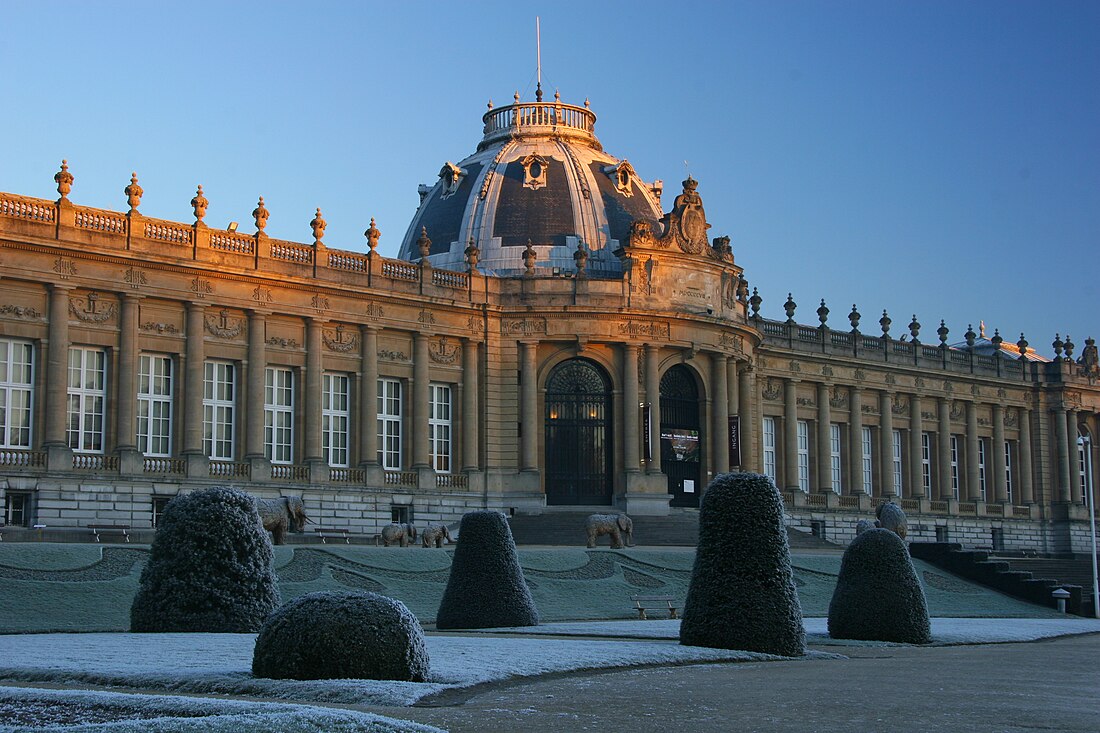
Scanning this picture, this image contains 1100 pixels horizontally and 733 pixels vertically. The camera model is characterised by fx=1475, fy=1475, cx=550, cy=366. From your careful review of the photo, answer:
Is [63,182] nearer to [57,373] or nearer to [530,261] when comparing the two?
[57,373]

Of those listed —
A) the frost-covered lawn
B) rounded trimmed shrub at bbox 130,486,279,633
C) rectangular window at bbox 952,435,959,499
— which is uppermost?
rectangular window at bbox 952,435,959,499

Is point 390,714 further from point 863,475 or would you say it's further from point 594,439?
point 863,475

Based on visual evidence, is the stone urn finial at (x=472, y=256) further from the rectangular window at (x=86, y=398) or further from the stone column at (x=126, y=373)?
the rectangular window at (x=86, y=398)

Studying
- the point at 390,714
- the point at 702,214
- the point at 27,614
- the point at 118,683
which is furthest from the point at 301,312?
the point at 390,714

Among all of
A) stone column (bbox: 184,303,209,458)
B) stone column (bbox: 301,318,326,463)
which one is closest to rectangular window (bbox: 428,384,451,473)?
stone column (bbox: 301,318,326,463)

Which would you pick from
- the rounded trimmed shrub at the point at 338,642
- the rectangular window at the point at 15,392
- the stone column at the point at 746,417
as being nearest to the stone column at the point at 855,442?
the stone column at the point at 746,417

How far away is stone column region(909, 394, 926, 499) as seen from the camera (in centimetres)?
7194

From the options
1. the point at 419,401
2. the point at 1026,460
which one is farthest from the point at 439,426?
→ the point at 1026,460

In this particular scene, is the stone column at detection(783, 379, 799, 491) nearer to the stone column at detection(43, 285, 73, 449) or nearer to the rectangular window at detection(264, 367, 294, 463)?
the rectangular window at detection(264, 367, 294, 463)

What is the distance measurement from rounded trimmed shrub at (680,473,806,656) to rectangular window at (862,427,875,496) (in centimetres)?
4792

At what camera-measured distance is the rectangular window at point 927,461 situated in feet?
240

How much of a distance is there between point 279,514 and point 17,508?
11.2 metres

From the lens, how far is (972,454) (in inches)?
2943

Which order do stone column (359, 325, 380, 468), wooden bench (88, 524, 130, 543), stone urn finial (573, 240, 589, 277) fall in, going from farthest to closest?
stone urn finial (573, 240, 589, 277), stone column (359, 325, 380, 468), wooden bench (88, 524, 130, 543)
